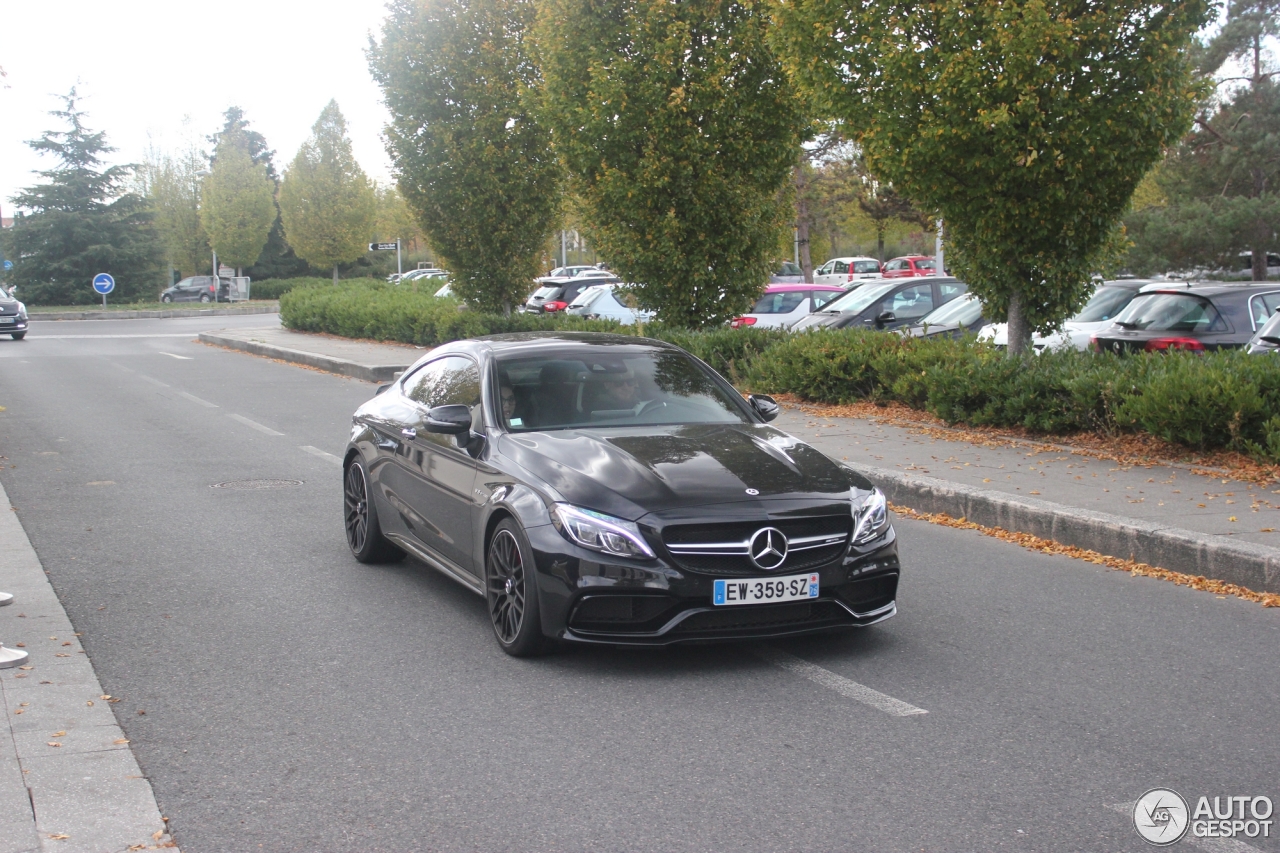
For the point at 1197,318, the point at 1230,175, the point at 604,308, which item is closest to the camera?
the point at 1197,318

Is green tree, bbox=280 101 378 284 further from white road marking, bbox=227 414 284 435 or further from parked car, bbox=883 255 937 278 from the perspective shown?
white road marking, bbox=227 414 284 435

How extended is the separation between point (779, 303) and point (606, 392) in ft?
58.3

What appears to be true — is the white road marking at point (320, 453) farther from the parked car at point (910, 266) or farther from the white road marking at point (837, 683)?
the parked car at point (910, 266)

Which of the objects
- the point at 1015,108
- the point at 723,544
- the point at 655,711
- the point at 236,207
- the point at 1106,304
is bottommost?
the point at 655,711

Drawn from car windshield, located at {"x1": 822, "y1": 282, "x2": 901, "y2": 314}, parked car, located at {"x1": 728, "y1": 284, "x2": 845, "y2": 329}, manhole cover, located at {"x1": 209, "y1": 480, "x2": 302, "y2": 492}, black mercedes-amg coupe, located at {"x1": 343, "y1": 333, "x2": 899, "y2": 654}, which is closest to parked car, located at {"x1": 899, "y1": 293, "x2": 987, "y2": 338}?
car windshield, located at {"x1": 822, "y1": 282, "x2": 901, "y2": 314}

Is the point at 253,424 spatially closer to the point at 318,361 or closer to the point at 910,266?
the point at 318,361

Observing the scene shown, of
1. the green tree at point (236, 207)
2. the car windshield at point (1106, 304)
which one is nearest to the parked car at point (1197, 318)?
the car windshield at point (1106, 304)

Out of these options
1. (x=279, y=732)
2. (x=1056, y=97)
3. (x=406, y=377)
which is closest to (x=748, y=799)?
(x=279, y=732)

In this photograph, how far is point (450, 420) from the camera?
257 inches

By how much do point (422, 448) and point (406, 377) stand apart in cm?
120

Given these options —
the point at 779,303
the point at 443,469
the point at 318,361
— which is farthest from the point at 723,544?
the point at 318,361

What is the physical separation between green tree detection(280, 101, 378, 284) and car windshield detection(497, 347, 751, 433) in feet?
206

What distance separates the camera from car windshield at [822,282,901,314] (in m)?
20.9

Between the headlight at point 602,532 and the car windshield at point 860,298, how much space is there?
15647 millimetres
